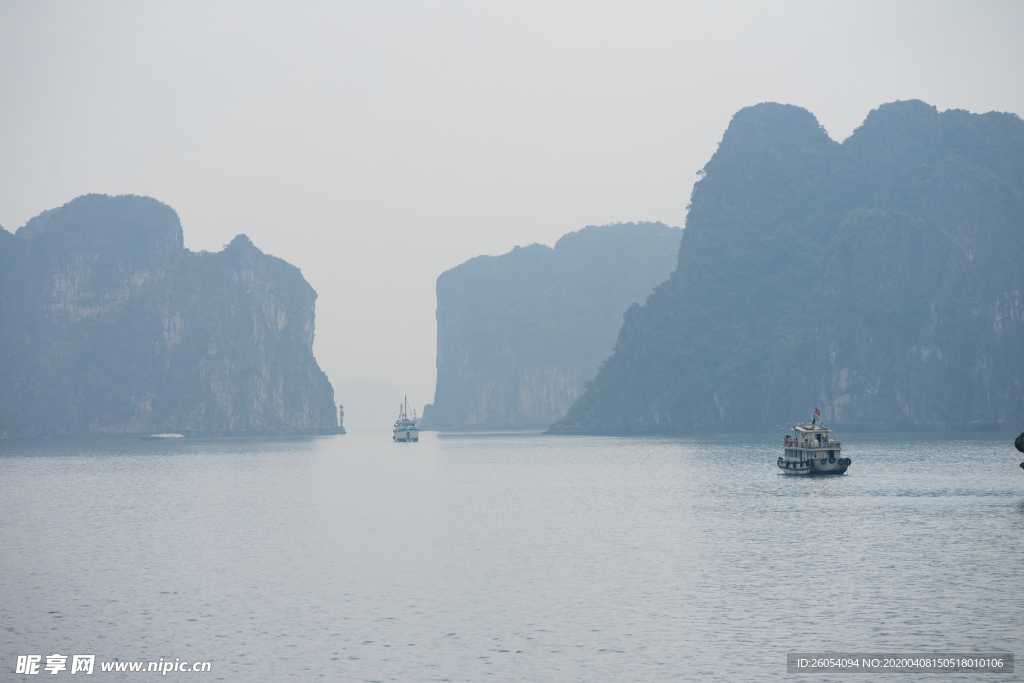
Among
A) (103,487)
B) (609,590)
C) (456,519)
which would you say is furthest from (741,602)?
(103,487)

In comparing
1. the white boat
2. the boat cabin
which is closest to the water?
the white boat

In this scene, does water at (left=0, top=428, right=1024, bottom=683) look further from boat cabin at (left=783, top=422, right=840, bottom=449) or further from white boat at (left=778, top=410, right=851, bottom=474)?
boat cabin at (left=783, top=422, right=840, bottom=449)

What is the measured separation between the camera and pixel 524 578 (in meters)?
48.8

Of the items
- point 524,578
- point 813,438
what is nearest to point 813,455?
point 813,438

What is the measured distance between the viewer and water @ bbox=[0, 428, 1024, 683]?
34688mm

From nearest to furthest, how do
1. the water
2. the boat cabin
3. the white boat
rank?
the water, the white boat, the boat cabin

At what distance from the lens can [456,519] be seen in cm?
7625

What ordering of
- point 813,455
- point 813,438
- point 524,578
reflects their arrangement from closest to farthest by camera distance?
point 524,578 → point 813,455 → point 813,438

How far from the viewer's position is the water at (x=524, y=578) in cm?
3469

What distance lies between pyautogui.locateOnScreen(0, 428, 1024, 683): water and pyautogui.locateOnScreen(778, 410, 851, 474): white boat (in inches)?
71.7

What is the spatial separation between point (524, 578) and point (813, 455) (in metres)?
62.1

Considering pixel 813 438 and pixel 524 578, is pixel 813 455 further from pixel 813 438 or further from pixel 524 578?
pixel 524 578

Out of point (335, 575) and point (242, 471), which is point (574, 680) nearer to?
point (335, 575)

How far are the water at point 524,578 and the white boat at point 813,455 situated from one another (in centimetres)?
182
